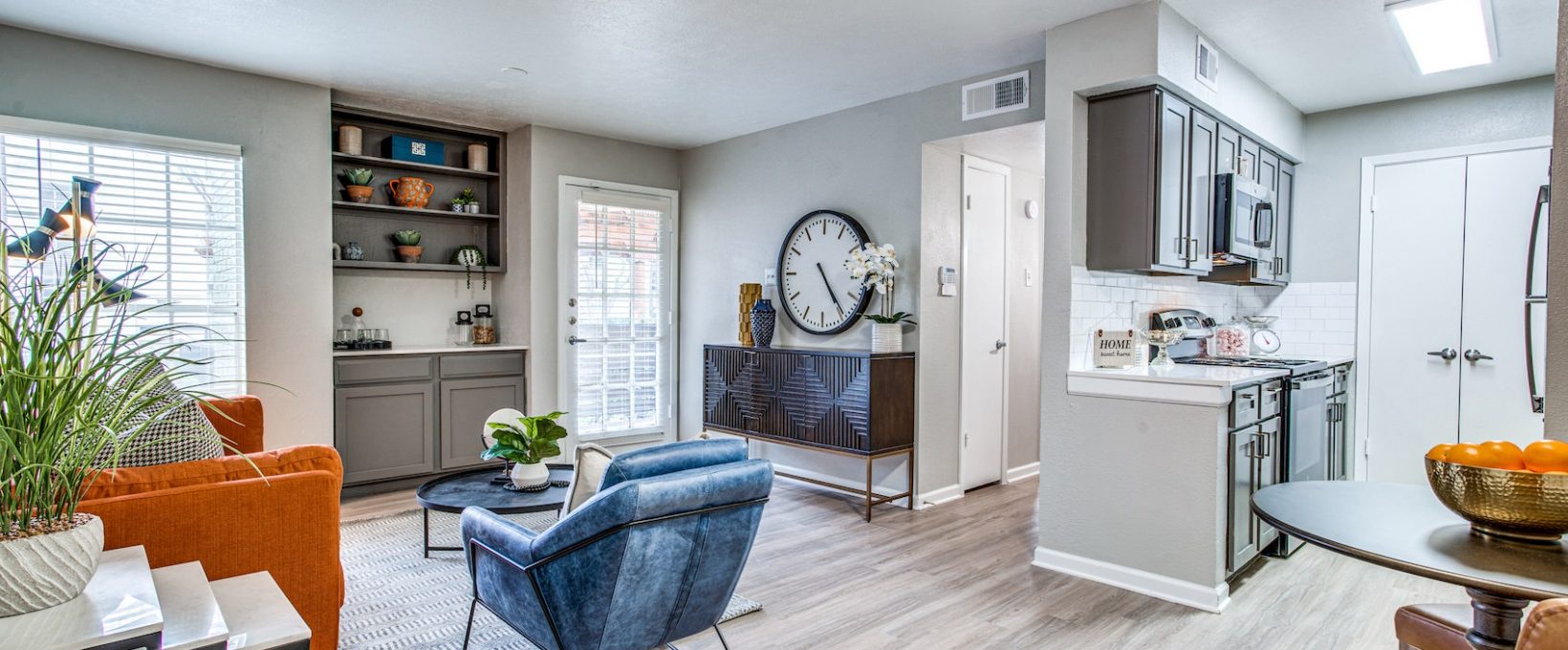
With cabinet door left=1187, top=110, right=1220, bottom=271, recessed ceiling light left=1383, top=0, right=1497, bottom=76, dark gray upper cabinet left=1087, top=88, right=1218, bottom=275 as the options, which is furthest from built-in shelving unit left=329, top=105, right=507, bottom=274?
recessed ceiling light left=1383, top=0, right=1497, bottom=76

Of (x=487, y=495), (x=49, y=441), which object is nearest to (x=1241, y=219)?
(x=487, y=495)

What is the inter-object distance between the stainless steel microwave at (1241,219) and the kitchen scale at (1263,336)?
75 cm

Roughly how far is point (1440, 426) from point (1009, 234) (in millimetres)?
2588

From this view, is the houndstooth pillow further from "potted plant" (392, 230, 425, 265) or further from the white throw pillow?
"potted plant" (392, 230, 425, 265)

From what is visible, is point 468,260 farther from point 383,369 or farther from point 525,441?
point 525,441

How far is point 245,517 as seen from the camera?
6.99 ft

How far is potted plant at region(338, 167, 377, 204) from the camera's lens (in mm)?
4941

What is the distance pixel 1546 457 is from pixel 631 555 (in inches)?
70.3

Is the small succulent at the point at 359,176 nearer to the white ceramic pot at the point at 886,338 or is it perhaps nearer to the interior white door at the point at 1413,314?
the white ceramic pot at the point at 886,338

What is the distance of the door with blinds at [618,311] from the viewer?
5586 mm

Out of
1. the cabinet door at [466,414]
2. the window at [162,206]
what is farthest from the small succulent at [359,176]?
the cabinet door at [466,414]

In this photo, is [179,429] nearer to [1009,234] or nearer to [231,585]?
[231,585]

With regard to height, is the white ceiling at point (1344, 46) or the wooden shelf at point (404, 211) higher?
the white ceiling at point (1344, 46)

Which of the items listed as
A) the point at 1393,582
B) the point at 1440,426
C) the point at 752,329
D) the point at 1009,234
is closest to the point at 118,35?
the point at 752,329
